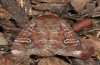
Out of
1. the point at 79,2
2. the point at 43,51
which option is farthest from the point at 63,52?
the point at 79,2

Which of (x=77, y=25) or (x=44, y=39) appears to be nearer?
(x=44, y=39)

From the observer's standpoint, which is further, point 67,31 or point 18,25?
point 18,25

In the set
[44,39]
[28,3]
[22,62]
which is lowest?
[22,62]

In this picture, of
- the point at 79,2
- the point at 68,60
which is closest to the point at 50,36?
the point at 68,60

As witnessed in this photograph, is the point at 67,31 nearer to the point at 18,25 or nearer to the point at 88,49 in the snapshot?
the point at 88,49

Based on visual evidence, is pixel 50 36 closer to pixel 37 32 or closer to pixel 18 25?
pixel 37 32

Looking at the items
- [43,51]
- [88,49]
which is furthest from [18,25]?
[88,49]

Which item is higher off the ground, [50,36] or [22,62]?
[50,36]

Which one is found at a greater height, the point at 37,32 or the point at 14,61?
the point at 37,32
